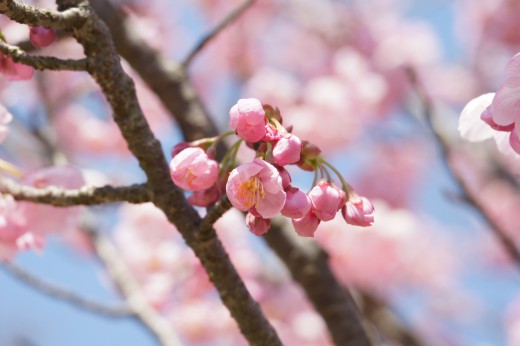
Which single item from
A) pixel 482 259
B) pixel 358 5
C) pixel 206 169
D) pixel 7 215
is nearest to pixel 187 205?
pixel 206 169

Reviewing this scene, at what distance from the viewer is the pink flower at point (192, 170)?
3.13ft

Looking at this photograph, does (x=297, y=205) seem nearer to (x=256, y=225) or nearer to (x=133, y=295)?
(x=256, y=225)

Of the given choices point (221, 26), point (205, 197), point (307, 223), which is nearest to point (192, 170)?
point (205, 197)

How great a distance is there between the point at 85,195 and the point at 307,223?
1.24ft

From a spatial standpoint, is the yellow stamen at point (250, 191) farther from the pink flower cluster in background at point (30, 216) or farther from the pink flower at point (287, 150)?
the pink flower cluster in background at point (30, 216)

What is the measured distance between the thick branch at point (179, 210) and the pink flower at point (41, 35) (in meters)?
0.10

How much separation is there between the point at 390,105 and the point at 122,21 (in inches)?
122

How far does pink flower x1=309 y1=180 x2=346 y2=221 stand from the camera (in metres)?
0.91

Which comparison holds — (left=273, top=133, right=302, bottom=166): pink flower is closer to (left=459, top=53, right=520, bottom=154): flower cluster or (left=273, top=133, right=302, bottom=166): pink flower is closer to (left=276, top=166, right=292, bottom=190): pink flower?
(left=276, top=166, right=292, bottom=190): pink flower

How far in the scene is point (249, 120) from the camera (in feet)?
2.91

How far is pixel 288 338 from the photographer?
2973 millimetres

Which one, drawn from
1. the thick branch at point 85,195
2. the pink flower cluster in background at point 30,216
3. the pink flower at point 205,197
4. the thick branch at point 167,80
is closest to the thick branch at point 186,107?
the thick branch at point 167,80

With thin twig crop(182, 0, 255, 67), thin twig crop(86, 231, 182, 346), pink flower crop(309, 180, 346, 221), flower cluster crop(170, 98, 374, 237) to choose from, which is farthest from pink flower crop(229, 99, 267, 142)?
thin twig crop(86, 231, 182, 346)

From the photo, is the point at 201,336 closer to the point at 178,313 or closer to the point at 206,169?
the point at 178,313
